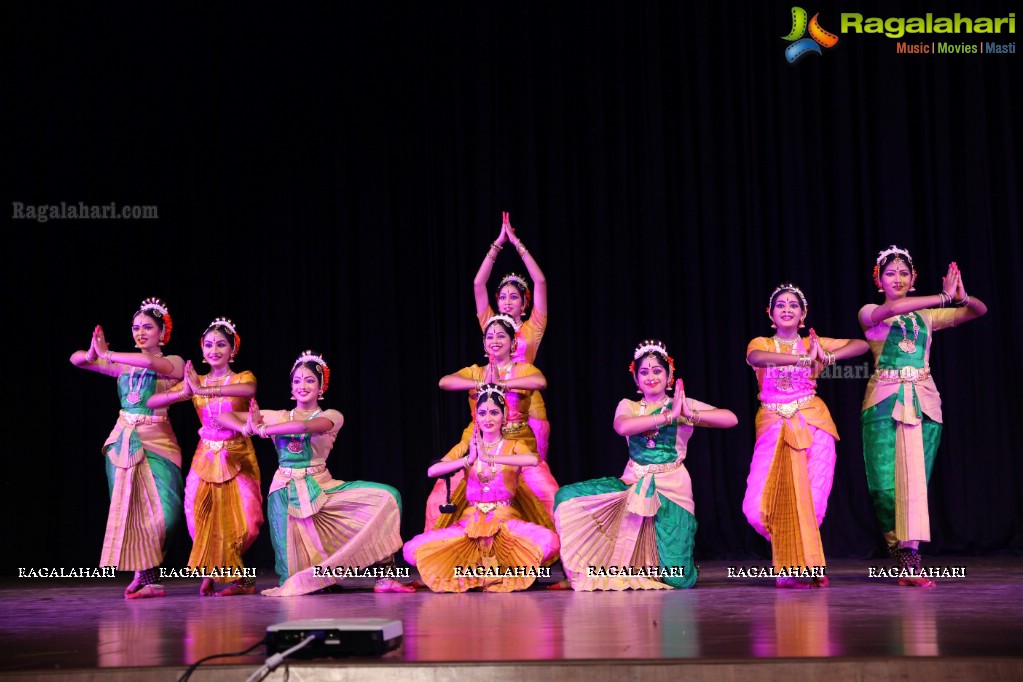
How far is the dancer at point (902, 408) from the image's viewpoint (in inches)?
187

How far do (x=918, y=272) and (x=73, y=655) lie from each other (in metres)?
4.89

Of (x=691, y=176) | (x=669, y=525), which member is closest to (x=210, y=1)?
(x=691, y=176)

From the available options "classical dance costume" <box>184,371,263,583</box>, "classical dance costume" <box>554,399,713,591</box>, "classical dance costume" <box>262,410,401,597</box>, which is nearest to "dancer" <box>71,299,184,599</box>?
"classical dance costume" <box>184,371,263,583</box>

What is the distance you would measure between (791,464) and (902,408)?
1.73 feet

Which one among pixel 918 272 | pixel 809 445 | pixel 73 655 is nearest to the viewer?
pixel 73 655

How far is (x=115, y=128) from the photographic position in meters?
6.58

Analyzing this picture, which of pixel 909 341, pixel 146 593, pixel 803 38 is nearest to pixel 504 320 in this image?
pixel 909 341

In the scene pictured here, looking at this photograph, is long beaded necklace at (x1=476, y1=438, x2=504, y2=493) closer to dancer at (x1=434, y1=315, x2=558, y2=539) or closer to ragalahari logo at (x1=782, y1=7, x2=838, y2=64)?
dancer at (x1=434, y1=315, x2=558, y2=539)

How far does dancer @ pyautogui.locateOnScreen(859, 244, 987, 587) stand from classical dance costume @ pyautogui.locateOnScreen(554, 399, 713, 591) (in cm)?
79

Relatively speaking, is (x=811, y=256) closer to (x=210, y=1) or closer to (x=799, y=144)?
(x=799, y=144)

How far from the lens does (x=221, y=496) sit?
513 cm

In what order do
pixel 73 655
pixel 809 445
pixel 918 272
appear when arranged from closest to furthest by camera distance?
1. pixel 73 655
2. pixel 809 445
3. pixel 918 272

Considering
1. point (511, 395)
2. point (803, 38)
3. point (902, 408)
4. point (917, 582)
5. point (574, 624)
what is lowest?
point (917, 582)

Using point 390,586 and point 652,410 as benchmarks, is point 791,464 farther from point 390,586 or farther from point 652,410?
point 390,586
